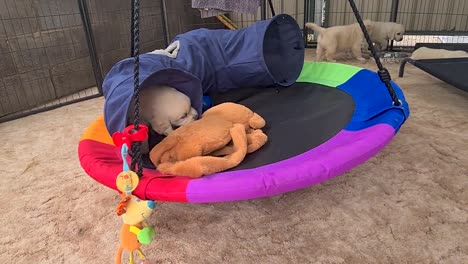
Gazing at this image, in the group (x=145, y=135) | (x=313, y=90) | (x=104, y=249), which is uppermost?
(x=145, y=135)

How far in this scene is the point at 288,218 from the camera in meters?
1.00

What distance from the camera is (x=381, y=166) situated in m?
1.23

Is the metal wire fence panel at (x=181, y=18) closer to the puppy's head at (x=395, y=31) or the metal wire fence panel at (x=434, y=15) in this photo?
the puppy's head at (x=395, y=31)

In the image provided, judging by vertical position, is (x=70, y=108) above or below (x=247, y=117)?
below

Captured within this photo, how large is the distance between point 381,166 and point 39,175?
1.32 m

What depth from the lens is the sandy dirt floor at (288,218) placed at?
877 mm

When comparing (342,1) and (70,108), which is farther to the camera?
(342,1)

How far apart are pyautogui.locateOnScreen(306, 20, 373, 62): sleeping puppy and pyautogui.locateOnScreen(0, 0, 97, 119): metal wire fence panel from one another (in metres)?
1.75

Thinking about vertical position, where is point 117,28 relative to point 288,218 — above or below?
above

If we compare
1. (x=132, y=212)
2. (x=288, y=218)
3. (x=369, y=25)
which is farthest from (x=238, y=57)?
(x=369, y=25)

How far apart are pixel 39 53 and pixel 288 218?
1.96 metres

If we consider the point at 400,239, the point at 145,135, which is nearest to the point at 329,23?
the point at 400,239

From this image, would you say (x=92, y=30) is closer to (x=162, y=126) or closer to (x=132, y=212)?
(x=162, y=126)

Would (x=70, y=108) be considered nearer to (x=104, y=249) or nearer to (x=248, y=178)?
(x=104, y=249)
